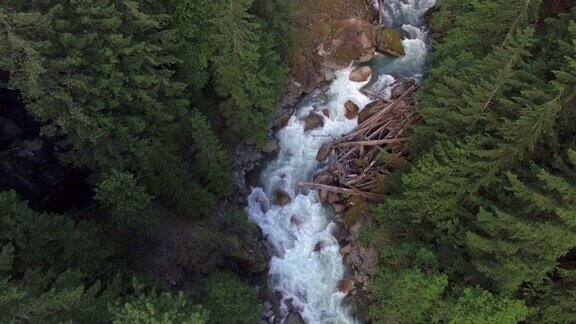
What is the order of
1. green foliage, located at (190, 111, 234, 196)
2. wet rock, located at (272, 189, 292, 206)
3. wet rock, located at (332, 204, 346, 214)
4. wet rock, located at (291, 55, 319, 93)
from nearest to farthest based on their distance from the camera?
green foliage, located at (190, 111, 234, 196)
wet rock, located at (332, 204, 346, 214)
wet rock, located at (272, 189, 292, 206)
wet rock, located at (291, 55, 319, 93)

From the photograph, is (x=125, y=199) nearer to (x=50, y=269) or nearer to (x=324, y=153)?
(x=50, y=269)

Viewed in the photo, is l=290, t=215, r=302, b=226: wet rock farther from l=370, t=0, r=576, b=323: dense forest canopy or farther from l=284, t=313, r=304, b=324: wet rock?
l=370, t=0, r=576, b=323: dense forest canopy

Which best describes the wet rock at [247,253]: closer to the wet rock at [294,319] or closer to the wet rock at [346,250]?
the wet rock at [294,319]

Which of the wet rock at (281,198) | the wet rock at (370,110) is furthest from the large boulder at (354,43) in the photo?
the wet rock at (281,198)

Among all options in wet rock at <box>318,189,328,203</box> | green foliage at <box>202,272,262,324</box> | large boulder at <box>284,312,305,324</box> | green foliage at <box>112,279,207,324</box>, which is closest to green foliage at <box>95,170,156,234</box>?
green foliage at <box>202,272,262,324</box>

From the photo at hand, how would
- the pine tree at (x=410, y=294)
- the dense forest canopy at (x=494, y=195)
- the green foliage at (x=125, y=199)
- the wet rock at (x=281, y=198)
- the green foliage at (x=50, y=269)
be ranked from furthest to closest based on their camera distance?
the wet rock at (x=281, y=198) → the green foliage at (x=125, y=199) → the pine tree at (x=410, y=294) → the dense forest canopy at (x=494, y=195) → the green foliage at (x=50, y=269)

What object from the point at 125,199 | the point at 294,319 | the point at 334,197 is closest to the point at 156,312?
the point at 125,199

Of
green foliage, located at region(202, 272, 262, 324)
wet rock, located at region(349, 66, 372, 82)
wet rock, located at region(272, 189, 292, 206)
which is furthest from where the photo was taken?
wet rock, located at region(349, 66, 372, 82)
